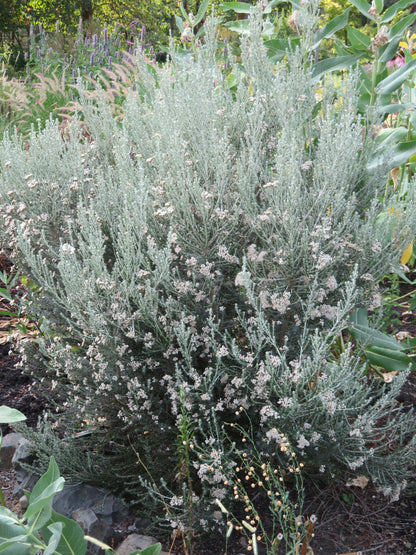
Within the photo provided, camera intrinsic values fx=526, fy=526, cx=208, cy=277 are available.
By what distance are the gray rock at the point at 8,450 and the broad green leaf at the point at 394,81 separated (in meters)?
2.55

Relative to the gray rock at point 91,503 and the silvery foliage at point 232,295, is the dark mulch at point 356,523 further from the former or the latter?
the gray rock at point 91,503

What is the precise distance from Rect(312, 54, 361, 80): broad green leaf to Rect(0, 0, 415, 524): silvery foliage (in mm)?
329

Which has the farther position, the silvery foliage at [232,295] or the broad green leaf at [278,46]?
the broad green leaf at [278,46]

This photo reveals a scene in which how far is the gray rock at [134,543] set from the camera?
1.98 m

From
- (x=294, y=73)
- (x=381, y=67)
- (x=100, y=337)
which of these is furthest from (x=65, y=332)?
(x=381, y=67)

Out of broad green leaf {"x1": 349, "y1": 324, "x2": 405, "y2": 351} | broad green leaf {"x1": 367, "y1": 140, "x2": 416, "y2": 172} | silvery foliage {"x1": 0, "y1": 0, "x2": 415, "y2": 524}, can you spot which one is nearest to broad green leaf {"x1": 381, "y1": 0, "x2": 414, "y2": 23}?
silvery foliage {"x1": 0, "y1": 0, "x2": 415, "y2": 524}

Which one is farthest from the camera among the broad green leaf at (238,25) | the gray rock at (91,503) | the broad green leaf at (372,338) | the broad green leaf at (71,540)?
the broad green leaf at (238,25)

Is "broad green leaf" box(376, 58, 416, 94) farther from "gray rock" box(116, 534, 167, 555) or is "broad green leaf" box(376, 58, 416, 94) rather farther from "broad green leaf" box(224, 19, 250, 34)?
"gray rock" box(116, 534, 167, 555)

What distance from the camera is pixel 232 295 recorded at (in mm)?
2309

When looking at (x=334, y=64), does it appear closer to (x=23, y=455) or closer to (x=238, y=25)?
(x=238, y=25)

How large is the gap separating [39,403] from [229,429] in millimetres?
1265

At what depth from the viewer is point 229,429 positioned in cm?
223

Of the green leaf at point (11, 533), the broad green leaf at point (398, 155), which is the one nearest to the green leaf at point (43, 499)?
the green leaf at point (11, 533)

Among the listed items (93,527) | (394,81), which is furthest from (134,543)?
(394,81)
